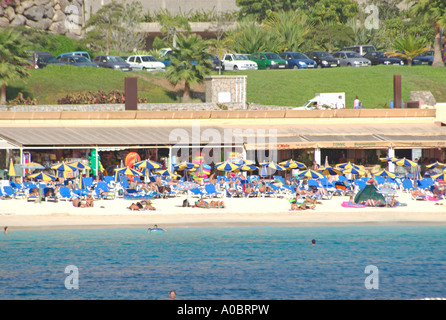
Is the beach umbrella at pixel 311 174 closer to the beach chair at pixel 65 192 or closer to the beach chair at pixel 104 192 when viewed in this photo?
the beach chair at pixel 104 192

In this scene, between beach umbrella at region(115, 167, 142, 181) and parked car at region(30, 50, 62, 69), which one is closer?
beach umbrella at region(115, 167, 142, 181)

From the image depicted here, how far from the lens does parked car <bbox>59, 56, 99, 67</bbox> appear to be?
57.0 meters

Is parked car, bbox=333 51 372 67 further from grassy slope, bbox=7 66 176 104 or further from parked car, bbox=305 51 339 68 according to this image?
grassy slope, bbox=7 66 176 104

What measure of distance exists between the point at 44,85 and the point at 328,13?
111 feet

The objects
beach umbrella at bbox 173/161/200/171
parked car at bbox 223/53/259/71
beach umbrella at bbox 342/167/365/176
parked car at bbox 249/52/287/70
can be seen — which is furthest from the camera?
parked car at bbox 249/52/287/70

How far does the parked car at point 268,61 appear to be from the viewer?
198ft

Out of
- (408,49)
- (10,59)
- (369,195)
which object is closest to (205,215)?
(369,195)

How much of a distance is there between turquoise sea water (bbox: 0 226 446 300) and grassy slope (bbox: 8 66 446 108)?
2585 centimetres

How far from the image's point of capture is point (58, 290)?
20422 millimetres

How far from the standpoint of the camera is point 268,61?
2384 inches

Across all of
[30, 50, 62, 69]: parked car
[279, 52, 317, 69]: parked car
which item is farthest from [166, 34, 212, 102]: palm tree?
[279, 52, 317, 69]: parked car

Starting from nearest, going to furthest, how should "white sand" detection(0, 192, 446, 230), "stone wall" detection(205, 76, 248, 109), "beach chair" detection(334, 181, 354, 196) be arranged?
"white sand" detection(0, 192, 446, 230), "beach chair" detection(334, 181, 354, 196), "stone wall" detection(205, 76, 248, 109)
